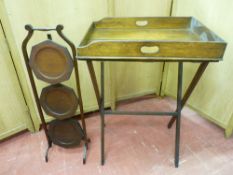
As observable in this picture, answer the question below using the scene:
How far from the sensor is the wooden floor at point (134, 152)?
4.93 ft

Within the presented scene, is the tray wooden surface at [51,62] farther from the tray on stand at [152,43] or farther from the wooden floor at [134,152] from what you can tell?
the wooden floor at [134,152]

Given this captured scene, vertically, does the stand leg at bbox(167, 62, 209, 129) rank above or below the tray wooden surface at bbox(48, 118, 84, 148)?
above

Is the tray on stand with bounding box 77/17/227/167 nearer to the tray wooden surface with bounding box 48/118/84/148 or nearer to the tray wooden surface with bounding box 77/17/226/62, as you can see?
the tray wooden surface with bounding box 77/17/226/62

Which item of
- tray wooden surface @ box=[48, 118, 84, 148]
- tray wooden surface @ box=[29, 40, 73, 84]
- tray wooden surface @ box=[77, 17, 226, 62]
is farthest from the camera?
tray wooden surface @ box=[48, 118, 84, 148]

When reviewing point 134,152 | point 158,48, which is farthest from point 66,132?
point 158,48

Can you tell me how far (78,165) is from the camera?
154cm

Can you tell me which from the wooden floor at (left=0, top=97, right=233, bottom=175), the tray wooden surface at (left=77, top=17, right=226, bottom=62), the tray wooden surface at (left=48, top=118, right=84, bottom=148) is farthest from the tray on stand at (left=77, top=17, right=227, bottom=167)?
the wooden floor at (left=0, top=97, right=233, bottom=175)

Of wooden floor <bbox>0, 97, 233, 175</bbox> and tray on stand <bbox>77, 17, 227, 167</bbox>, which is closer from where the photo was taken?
tray on stand <bbox>77, 17, 227, 167</bbox>

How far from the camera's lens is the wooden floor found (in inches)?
59.1

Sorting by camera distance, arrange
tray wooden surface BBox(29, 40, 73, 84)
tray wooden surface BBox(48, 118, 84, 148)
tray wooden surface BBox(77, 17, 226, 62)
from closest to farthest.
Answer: tray wooden surface BBox(77, 17, 226, 62)
tray wooden surface BBox(29, 40, 73, 84)
tray wooden surface BBox(48, 118, 84, 148)

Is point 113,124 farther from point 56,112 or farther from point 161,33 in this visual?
point 161,33

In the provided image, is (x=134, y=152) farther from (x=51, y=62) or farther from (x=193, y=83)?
(x=51, y=62)

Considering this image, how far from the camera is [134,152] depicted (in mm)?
1634

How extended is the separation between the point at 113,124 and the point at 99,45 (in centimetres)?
107
